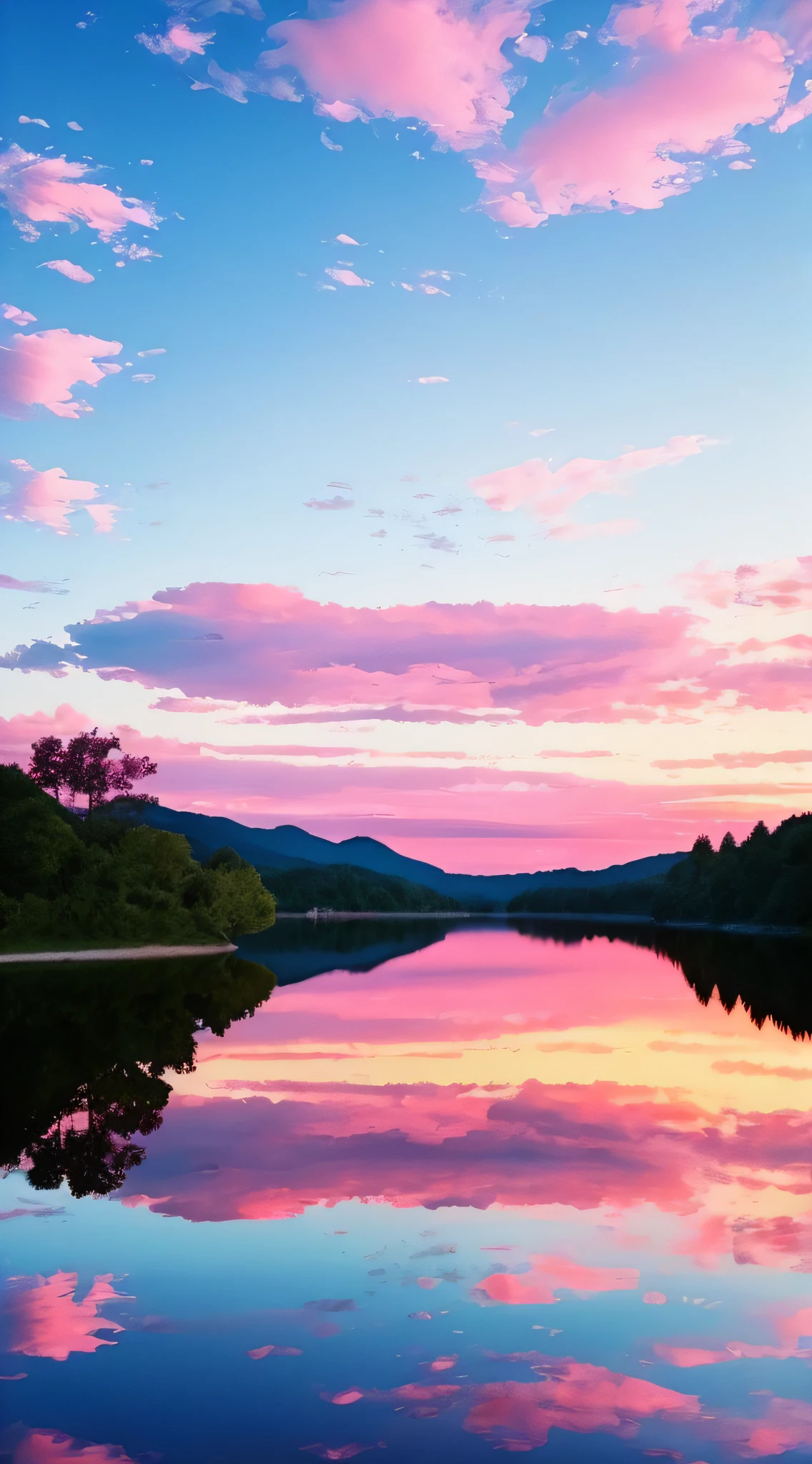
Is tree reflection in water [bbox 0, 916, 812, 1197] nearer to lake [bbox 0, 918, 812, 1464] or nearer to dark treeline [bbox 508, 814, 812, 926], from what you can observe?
lake [bbox 0, 918, 812, 1464]

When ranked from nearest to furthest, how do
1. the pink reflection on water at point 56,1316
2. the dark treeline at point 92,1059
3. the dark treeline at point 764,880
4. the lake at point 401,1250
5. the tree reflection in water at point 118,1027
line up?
the lake at point 401,1250 < the pink reflection on water at point 56,1316 < the dark treeline at point 92,1059 < the tree reflection in water at point 118,1027 < the dark treeline at point 764,880

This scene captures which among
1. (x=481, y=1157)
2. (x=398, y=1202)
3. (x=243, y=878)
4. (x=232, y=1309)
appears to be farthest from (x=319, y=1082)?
(x=243, y=878)

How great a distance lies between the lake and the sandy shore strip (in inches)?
1526

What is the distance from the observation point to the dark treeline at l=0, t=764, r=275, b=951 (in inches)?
2953

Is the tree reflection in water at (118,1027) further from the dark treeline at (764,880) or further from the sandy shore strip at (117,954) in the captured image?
the dark treeline at (764,880)

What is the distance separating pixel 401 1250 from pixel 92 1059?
53.9 feet

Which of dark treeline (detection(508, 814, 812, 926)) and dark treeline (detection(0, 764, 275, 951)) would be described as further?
dark treeline (detection(508, 814, 812, 926))

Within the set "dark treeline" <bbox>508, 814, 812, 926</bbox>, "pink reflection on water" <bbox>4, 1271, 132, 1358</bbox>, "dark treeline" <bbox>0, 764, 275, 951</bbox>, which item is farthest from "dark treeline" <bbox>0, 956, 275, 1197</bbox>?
"dark treeline" <bbox>508, 814, 812, 926</bbox>

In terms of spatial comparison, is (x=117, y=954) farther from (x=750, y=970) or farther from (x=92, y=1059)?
(x=92, y=1059)

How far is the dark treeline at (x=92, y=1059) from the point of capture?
18812mm

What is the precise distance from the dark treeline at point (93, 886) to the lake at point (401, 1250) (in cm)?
4372

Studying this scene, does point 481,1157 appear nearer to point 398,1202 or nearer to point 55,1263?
point 398,1202

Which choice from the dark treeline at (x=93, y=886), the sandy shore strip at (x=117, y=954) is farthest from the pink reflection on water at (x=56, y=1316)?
the dark treeline at (x=93, y=886)

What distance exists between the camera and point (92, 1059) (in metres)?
27.9
